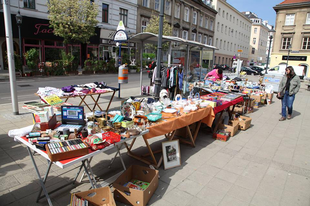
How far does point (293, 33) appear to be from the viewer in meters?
33.7

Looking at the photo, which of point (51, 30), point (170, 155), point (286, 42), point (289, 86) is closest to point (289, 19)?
point (286, 42)

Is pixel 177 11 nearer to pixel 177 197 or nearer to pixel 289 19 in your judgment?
pixel 289 19

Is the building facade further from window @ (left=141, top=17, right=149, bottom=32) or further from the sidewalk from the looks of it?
the sidewalk

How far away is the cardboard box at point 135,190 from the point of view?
8.90 ft

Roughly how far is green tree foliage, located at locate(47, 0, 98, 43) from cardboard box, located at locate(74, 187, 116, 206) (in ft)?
57.2

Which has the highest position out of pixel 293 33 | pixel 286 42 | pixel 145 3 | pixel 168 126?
pixel 145 3

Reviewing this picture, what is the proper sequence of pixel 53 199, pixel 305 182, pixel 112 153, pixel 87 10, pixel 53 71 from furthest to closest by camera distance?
pixel 87 10
pixel 53 71
pixel 112 153
pixel 305 182
pixel 53 199

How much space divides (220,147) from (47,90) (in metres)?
4.41

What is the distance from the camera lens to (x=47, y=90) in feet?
17.8

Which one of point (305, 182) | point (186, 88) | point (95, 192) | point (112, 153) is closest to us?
point (95, 192)

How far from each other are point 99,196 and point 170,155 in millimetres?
1613

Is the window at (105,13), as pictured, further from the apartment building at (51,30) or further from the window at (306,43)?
the window at (306,43)

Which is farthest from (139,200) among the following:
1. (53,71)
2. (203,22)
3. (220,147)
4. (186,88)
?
(203,22)

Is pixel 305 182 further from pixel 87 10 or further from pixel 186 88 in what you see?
pixel 87 10
